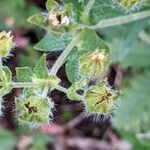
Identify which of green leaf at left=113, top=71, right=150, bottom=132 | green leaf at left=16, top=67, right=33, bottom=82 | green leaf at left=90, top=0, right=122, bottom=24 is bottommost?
green leaf at left=16, top=67, right=33, bottom=82

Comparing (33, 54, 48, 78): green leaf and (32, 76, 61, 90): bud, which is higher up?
(33, 54, 48, 78): green leaf

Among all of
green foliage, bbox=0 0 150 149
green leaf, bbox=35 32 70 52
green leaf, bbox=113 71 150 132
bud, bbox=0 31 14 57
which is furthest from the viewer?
green leaf, bbox=35 32 70 52

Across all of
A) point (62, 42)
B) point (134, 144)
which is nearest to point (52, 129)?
point (134, 144)

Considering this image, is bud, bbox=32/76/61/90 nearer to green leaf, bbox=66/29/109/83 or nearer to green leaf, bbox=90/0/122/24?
green leaf, bbox=66/29/109/83

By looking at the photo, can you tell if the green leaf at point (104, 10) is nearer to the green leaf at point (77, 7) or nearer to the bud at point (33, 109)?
the green leaf at point (77, 7)

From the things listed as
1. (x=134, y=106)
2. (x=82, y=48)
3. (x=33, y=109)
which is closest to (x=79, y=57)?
(x=82, y=48)

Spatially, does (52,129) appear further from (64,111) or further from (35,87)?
(35,87)

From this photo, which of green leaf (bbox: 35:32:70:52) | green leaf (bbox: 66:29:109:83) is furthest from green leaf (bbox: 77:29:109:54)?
green leaf (bbox: 35:32:70:52)

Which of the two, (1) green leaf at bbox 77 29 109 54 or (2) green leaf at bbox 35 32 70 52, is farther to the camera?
(2) green leaf at bbox 35 32 70 52
